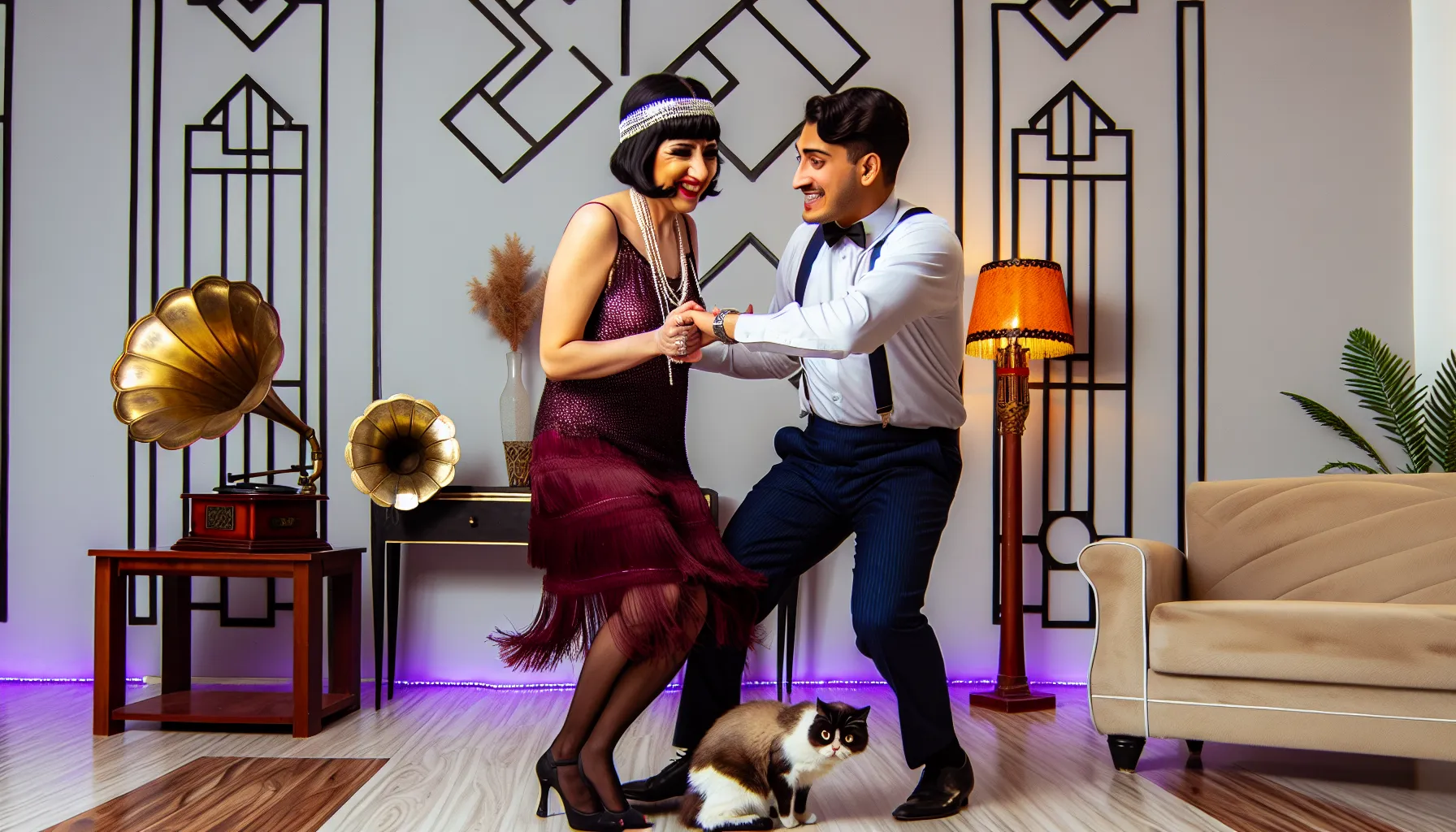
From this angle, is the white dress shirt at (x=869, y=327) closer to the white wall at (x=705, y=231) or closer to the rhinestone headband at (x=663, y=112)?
the rhinestone headband at (x=663, y=112)

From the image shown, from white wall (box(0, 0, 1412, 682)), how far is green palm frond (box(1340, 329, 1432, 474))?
14cm

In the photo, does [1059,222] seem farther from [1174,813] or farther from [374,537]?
[374,537]

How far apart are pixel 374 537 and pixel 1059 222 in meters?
2.79

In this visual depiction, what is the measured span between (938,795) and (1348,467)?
2.71 meters

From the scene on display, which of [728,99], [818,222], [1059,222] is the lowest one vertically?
[818,222]

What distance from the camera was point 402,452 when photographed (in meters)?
3.48

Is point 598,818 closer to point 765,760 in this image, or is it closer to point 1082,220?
point 765,760

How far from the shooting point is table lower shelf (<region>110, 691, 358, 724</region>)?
9.99 feet

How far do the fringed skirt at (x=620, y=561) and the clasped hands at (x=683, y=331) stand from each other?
0.83 ft

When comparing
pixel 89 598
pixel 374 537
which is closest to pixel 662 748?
pixel 374 537

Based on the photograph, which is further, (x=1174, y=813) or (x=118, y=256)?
(x=118, y=256)

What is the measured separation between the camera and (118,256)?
12.9 feet

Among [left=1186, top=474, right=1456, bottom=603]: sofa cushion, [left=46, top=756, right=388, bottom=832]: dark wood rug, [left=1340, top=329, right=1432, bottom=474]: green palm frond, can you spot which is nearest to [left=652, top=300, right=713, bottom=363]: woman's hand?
[left=46, top=756, right=388, bottom=832]: dark wood rug

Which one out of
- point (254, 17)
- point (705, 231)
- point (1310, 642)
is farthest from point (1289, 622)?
point (254, 17)
